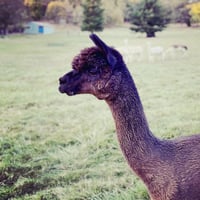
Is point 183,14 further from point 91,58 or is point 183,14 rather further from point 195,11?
point 91,58

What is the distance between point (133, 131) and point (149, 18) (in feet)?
2.91

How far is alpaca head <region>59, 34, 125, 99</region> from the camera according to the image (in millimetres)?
963

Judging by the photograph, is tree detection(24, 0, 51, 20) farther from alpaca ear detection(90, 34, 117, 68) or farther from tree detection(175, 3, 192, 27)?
alpaca ear detection(90, 34, 117, 68)

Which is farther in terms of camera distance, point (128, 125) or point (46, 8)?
point (46, 8)

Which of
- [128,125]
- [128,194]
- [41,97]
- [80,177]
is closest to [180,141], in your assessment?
[128,125]

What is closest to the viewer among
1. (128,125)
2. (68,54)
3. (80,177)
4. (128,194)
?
(128,125)

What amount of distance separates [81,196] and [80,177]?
4.7 inches

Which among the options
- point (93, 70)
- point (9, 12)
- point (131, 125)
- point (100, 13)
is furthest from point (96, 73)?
point (9, 12)

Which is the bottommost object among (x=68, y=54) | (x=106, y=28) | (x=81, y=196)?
(x=81, y=196)

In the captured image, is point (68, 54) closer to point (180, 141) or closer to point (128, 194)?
point (128, 194)

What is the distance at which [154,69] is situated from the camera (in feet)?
6.18

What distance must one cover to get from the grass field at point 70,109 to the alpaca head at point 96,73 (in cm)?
73

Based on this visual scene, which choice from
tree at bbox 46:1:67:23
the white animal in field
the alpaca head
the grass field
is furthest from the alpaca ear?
the white animal in field

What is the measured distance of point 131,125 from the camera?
39.3 inches
